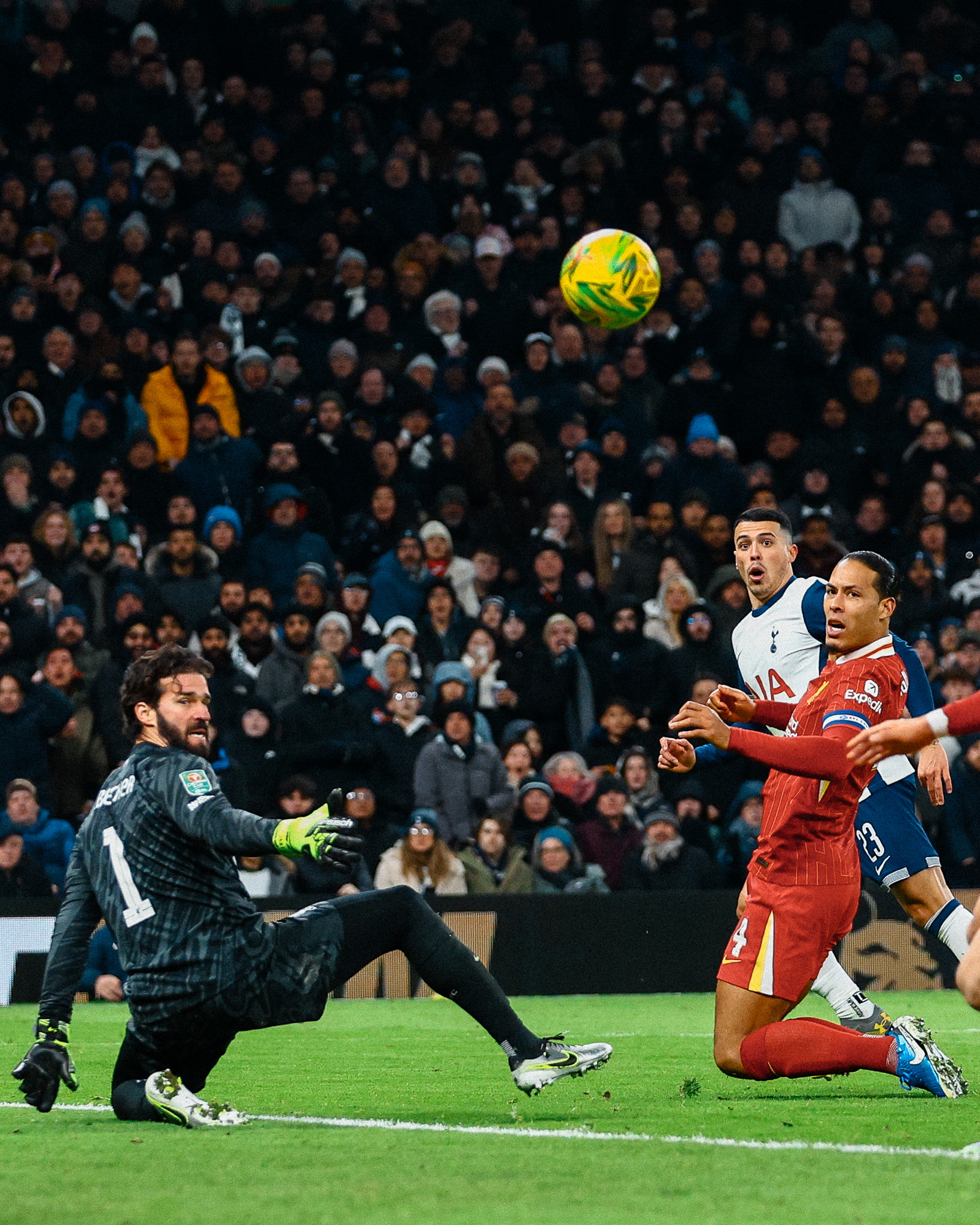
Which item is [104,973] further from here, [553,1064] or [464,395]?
[553,1064]

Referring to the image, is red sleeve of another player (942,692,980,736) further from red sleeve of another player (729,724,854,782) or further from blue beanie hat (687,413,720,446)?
blue beanie hat (687,413,720,446)

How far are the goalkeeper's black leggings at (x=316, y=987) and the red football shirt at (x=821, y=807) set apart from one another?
4.16 ft

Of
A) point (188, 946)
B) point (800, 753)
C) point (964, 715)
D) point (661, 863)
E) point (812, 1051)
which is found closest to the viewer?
Answer: point (964, 715)

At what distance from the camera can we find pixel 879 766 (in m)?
7.72

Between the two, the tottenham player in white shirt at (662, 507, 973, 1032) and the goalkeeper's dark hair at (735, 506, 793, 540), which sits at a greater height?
the goalkeeper's dark hair at (735, 506, 793, 540)

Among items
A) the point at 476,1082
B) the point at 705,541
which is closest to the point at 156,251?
the point at 705,541

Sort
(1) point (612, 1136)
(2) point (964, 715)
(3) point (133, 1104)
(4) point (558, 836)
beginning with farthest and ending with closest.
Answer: (4) point (558, 836) → (3) point (133, 1104) → (1) point (612, 1136) → (2) point (964, 715)

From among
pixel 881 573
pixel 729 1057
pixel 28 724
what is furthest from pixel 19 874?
pixel 881 573

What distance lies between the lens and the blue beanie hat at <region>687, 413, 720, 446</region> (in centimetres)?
1619

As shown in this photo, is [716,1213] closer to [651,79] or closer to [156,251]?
[156,251]

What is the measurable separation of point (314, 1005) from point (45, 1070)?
874 millimetres

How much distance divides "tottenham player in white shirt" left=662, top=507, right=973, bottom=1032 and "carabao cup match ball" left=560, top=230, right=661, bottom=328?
453 centimetres

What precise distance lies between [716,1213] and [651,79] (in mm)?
17131

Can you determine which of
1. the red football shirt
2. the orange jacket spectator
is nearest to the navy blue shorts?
the red football shirt
